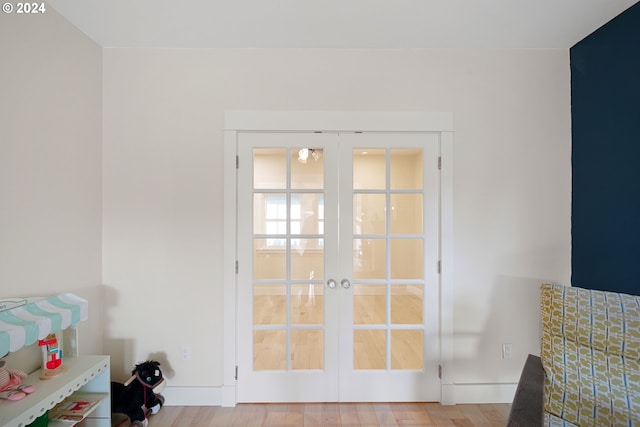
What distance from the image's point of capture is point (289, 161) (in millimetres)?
2283

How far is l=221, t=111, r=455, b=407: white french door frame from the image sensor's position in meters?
2.22

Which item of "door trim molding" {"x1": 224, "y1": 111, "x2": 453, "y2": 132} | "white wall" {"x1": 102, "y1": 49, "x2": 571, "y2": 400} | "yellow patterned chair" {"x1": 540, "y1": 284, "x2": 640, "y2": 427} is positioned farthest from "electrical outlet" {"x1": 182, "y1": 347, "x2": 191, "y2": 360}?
"yellow patterned chair" {"x1": 540, "y1": 284, "x2": 640, "y2": 427}

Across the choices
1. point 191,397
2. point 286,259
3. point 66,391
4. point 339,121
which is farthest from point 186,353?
point 339,121

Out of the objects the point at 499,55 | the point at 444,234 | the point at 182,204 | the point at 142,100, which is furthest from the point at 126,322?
the point at 499,55

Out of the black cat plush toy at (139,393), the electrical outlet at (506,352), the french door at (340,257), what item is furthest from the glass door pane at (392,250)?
the black cat plush toy at (139,393)

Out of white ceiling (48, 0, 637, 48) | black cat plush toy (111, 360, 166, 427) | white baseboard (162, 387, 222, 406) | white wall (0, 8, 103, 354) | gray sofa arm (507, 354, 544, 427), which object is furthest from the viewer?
white baseboard (162, 387, 222, 406)

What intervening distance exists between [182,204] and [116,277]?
709 mm

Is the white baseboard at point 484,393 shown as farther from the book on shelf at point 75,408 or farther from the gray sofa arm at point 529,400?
the book on shelf at point 75,408

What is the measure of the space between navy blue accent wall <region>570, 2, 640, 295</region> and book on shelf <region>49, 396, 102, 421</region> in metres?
3.15

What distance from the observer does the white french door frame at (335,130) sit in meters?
2.22

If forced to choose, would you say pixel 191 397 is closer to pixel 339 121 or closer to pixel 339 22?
pixel 339 121

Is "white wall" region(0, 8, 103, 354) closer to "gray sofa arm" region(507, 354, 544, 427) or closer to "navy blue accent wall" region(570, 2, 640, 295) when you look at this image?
"gray sofa arm" region(507, 354, 544, 427)

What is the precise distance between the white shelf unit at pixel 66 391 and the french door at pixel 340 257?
83 cm

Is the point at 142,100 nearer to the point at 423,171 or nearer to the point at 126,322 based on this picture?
the point at 126,322
